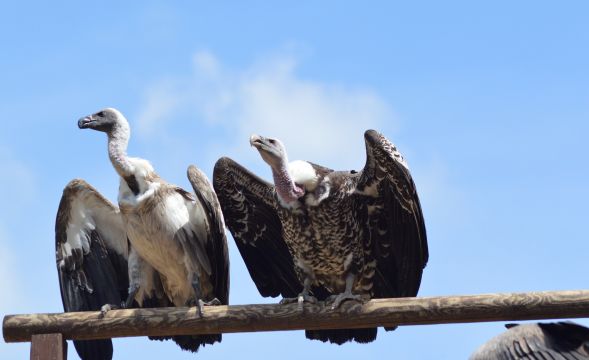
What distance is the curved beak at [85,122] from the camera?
13.2 m

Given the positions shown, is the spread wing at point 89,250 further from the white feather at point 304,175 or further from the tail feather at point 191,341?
the white feather at point 304,175

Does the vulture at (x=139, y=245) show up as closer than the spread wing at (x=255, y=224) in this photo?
Yes

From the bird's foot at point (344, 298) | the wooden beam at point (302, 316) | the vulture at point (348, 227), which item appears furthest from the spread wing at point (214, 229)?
the bird's foot at point (344, 298)

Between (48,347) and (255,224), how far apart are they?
262 centimetres

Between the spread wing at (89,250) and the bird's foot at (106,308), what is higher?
the spread wing at (89,250)

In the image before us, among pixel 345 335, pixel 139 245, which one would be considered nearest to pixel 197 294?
pixel 139 245

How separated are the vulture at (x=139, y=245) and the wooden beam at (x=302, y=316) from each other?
43.1 inches

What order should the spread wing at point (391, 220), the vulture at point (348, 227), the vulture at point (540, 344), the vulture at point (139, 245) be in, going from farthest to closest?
the vulture at point (139, 245)
the vulture at point (348, 227)
the spread wing at point (391, 220)
the vulture at point (540, 344)

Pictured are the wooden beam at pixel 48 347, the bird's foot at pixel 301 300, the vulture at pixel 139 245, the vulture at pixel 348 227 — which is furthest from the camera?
the vulture at pixel 139 245

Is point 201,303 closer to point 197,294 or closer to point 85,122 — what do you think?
point 197,294

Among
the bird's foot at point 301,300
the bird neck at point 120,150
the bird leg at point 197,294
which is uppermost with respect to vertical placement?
the bird neck at point 120,150

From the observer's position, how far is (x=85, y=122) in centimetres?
1322

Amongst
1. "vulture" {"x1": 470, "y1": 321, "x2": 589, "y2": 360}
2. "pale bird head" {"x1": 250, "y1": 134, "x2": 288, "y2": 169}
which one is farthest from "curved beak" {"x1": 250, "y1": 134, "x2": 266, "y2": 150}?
"vulture" {"x1": 470, "y1": 321, "x2": 589, "y2": 360}

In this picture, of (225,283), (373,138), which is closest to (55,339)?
(225,283)
